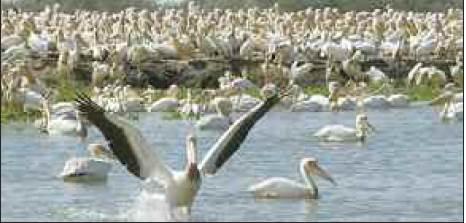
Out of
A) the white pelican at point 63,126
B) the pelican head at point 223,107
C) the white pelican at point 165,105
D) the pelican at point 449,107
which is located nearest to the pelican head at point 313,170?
the white pelican at point 63,126

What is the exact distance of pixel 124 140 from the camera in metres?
6.43

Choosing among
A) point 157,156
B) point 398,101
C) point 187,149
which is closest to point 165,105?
point 398,101

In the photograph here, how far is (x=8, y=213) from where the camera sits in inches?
245

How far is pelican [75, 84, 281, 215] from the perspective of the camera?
6.39 m

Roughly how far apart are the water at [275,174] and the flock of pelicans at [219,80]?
0.60 feet

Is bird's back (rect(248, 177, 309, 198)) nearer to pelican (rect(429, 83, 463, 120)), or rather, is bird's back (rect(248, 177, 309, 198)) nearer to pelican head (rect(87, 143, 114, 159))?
pelican head (rect(87, 143, 114, 159))

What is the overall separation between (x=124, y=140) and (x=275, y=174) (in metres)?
3.05

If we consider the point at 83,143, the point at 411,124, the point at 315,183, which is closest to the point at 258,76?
the point at 411,124

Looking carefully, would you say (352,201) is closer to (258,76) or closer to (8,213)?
(8,213)

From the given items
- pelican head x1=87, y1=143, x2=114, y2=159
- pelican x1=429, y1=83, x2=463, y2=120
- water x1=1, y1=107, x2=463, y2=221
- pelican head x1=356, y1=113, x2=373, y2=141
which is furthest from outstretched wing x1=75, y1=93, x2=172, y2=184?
pelican x1=429, y1=83, x2=463, y2=120

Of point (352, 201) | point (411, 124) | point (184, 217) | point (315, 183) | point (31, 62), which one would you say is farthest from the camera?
point (31, 62)

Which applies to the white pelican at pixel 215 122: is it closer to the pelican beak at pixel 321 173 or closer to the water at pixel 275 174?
the water at pixel 275 174

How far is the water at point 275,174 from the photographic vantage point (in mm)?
7266

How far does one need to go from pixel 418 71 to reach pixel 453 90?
266 cm
